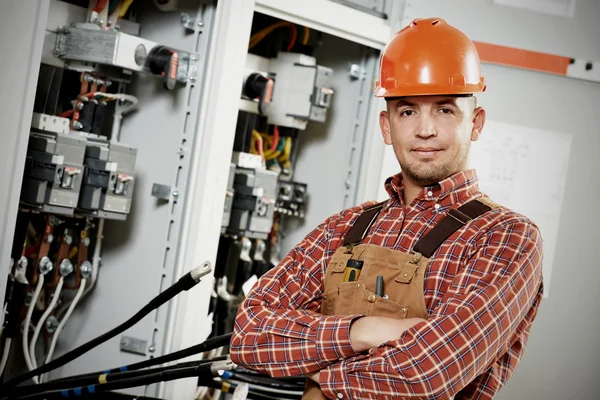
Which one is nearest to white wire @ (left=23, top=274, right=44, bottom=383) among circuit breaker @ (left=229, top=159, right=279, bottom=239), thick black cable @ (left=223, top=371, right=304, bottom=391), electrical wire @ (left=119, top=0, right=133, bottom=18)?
thick black cable @ (left=223, top=371, right=304, bottom=391)

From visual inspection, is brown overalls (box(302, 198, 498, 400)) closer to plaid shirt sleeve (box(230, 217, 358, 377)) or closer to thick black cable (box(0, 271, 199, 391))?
plaid shirt sleeve (box(230, 217, 358, 377))

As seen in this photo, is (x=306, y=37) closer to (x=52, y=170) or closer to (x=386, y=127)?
(x=52, y=170)

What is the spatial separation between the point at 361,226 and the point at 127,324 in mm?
928

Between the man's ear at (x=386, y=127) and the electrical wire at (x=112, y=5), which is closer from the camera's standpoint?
the man's ear at (x=386, y=127)

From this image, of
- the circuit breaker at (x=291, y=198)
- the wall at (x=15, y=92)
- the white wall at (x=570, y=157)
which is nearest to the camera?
the wall at (x=15, y=92)

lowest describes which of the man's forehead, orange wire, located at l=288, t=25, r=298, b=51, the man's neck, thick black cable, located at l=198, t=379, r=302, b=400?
thick black cable, located at l=198, t=379, r=302, b=400

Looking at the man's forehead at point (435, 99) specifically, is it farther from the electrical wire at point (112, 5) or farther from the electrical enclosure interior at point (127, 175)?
the electrical wire at point (112, 5)

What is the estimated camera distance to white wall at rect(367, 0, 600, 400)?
3.11 metres

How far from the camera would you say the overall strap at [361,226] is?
1.86m

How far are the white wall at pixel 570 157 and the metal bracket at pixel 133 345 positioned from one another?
1.08 meters

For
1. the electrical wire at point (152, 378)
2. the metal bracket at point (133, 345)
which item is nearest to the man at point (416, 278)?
the electrical wire at point (152, 378)

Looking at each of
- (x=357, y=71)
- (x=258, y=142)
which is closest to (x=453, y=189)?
(x=357, y=71)

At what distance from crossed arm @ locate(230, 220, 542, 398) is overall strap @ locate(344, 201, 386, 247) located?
19cm

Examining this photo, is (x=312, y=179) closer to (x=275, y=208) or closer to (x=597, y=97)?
(x=275, y=208)
